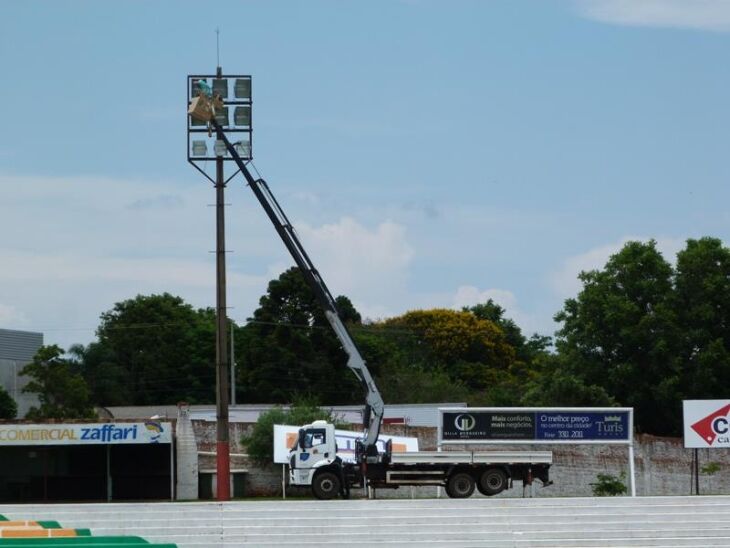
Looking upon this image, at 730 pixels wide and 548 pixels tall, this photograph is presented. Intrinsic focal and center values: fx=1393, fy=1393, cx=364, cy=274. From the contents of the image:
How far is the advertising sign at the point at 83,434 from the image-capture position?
4675 centimetres

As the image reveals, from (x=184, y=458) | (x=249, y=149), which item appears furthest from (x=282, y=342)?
(x=249, y=149)

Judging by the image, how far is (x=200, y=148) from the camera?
42.2 metres

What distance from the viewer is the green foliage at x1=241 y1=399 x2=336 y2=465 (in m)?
53.2

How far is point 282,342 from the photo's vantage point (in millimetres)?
91562

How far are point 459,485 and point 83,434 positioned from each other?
14.6 metres

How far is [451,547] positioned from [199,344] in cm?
8575

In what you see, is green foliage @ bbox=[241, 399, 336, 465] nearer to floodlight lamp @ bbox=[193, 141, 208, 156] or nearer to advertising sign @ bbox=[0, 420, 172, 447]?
advertising sign @ bbox=[0, 420, 172, 447]

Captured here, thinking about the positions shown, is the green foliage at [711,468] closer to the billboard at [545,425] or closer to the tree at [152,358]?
the billboard at [545,425]

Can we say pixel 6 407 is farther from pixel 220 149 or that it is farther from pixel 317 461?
pixel 317 461

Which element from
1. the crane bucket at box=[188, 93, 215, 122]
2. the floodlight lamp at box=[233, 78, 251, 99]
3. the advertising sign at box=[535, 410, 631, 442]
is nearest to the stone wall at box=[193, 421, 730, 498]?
the advertising sign at box=[535, 410, 631, 442]

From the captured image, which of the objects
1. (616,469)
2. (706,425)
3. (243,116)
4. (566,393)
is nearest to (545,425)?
(706,425)

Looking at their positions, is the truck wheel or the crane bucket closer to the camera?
the truck wheel

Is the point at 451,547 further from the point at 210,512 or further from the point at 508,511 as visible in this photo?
the point at 210,512

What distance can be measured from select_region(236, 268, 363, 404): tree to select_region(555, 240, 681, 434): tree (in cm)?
2283
